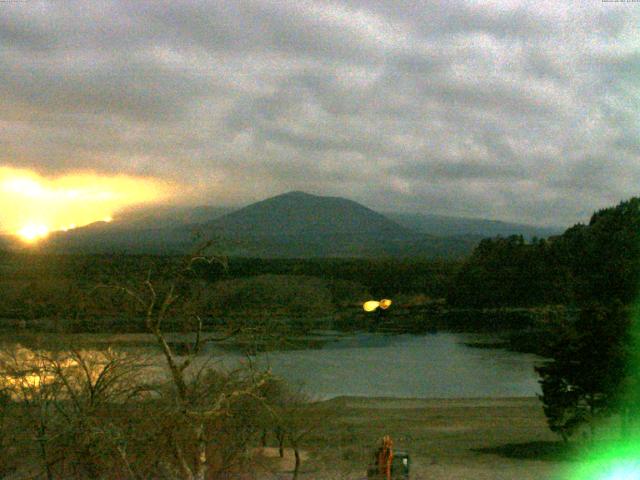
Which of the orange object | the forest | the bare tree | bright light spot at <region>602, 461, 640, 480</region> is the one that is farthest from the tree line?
the bare tree

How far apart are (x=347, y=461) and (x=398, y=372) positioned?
1036 inches

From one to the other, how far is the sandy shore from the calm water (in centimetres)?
276

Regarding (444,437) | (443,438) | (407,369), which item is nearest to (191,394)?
(443,438)

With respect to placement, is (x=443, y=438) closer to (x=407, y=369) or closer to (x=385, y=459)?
(x=385, y=459)

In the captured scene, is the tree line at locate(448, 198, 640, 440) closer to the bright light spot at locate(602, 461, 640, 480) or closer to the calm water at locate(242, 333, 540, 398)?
the calm water at locate(242, 333, 540, 398)

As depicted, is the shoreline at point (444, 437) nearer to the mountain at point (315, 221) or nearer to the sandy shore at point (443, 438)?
the sandy shore at point (443, 438)

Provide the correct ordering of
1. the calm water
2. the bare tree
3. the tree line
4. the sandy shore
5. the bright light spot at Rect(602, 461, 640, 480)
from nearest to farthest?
1. the bare tree
2. the bright light spot at Rect(602, 461, 640, 480)
3. the sandy shore
4. the calm water
5. the tree line

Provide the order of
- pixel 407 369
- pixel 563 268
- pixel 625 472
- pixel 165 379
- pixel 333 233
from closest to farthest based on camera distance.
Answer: pixel 625 472
pixel 165 379
pixel 407 369
pixel 563 268
pixel 333 233

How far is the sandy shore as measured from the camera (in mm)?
17688

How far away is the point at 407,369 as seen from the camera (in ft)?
148

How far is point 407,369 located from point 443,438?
66.4 ft

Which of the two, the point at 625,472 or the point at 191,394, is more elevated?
the point at 191,394

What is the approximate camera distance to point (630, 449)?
17.5m

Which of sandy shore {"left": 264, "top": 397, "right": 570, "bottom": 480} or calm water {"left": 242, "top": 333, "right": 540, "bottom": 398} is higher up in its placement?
sandy shore {"left": 264, "top": 397, "right": 570, "bottom": 480}
